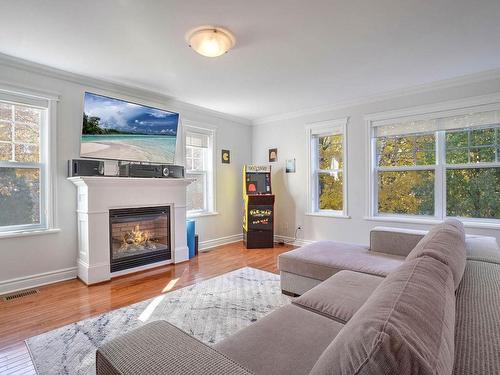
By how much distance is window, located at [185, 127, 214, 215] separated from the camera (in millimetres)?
4641

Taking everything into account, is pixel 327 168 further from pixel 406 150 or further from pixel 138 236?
pixel 138 236

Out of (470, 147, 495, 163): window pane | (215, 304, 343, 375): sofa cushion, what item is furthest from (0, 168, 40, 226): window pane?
(470, 147, 495, 163): window pane

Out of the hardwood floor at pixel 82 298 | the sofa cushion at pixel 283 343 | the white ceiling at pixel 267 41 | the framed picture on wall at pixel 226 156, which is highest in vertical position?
the white ceiling at pixel 267 41

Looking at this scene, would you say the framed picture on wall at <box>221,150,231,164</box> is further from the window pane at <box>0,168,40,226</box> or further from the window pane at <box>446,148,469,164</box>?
the window pane at <box>446,148,469,164</box>

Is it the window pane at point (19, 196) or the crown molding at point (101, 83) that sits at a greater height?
the crown molding at point (101, 83)

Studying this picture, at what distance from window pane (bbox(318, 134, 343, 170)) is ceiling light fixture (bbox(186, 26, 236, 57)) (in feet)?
8.83

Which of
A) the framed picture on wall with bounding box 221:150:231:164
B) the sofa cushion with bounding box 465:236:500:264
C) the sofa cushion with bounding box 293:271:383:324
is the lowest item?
the sofa cushion with bounding box 293:271:383:324

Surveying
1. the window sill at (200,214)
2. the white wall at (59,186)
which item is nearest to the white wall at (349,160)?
the window sill at (200,214)

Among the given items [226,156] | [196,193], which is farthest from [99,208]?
[226,156]

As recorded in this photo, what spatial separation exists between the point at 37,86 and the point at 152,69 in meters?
1.27

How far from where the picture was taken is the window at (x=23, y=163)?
2902mm

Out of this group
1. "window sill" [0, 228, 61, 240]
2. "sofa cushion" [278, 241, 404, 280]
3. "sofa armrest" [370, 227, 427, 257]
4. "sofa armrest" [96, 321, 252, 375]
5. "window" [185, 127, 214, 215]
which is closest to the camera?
"sofa armrest" [96, 321, 252, 375]

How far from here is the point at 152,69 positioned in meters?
3.09

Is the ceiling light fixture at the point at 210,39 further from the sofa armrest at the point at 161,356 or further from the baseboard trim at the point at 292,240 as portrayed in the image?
the baseboard trim at the point at 292,240
